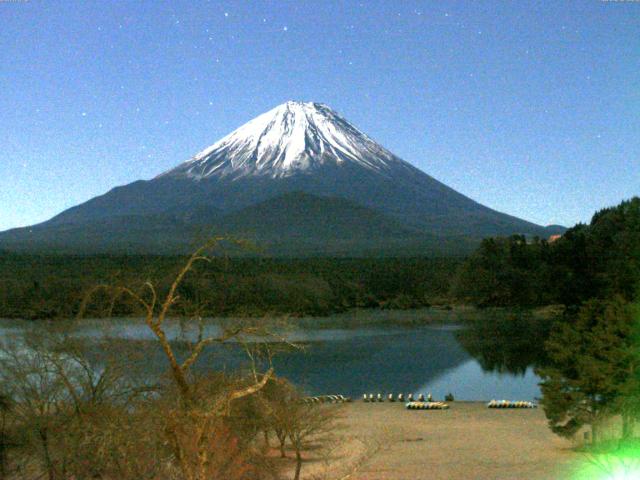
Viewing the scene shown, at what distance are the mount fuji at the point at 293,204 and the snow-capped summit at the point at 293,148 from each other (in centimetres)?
18

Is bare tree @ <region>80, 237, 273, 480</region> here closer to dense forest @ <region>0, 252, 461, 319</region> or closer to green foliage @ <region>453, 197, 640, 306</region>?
green foliage @ <region>453, 197, 640, 306</region>

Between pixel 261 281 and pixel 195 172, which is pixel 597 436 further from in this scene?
pixel 195 172

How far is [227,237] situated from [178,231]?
11716cm

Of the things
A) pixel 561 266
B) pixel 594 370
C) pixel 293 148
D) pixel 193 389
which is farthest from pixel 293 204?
pixel 193 389

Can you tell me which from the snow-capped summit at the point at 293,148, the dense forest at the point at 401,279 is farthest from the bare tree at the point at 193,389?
the snow-capped summit at the point at 293,148

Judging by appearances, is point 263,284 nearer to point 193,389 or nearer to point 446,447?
point 446,447

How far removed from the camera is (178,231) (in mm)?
120688

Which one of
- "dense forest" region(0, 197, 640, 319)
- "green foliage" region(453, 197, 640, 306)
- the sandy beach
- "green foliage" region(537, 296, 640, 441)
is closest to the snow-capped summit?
"dense forest" region(0, 197, 640, 319)

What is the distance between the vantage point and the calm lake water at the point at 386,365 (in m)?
28.9

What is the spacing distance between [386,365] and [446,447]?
17.5 m

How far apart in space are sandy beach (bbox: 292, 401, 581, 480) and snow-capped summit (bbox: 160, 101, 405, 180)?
429ft

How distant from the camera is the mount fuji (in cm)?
11231

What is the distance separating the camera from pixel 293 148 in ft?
518

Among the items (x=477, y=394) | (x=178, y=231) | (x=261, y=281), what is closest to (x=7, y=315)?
(x=261, y=281)
